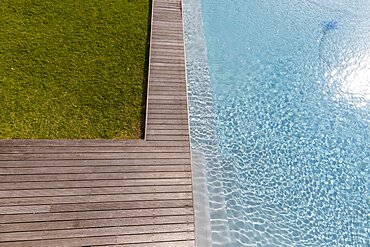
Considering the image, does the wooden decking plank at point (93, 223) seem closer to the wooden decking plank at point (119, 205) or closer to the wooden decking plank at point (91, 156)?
the wooden decking plank at point (119, 205)

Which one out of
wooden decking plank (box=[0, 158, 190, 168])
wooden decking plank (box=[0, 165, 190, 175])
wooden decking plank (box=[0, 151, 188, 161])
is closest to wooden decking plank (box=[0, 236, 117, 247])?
wooden decking plank (box=[0, 165, 190, 175])

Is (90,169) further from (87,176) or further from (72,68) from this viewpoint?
(72,68)

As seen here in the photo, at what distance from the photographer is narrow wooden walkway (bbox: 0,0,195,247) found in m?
4.88

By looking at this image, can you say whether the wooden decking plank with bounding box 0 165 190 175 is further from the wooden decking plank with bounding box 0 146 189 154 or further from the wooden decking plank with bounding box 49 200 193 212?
the wooden decking plank with bounding box 49 200 193 212

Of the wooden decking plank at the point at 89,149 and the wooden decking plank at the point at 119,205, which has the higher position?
the wooden decking plank at the point at 89,149

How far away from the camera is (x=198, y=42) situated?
28.7 ft

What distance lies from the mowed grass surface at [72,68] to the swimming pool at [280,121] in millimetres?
1534

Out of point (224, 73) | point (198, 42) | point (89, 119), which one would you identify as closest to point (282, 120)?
point (224, 73)

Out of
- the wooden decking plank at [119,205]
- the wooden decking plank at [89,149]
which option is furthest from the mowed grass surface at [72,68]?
the wooden decking plank at [119,205]

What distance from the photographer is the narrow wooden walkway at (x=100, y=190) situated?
488cm

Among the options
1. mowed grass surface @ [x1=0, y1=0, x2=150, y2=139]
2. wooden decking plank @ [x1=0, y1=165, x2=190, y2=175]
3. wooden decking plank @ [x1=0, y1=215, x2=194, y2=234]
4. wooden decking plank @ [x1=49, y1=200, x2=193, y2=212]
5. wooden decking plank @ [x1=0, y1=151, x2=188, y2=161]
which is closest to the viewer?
wooden decking plank @ [x1=0, y1=215, x2=194, y2=234]

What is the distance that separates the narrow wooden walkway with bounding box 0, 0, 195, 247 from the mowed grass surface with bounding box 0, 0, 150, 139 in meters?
0.41

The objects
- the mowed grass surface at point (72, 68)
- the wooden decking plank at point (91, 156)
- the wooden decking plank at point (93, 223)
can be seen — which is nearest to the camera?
the wooden decking plank at point (93, 223)

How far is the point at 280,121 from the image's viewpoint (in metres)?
7.18
